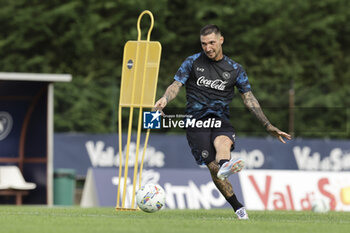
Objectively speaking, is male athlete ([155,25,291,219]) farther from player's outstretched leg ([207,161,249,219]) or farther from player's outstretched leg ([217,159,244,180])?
player's outstretched leg ([217,159,244,180])

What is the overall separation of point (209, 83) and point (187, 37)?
20368 millimetres

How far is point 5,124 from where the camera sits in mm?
21141

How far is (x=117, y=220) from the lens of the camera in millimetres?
10875

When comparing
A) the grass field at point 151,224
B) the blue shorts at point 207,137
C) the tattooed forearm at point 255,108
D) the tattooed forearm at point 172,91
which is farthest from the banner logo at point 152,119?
the grass field at point 151,224

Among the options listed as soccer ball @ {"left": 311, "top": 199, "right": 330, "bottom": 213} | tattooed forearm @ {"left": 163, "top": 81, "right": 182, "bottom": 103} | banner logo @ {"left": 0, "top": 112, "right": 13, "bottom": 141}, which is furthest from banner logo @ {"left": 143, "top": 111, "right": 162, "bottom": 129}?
banner logo @ {"left": 0, "top": 112, "right": 13, "bottom": 141}

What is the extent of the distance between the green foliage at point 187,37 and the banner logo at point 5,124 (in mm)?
6216

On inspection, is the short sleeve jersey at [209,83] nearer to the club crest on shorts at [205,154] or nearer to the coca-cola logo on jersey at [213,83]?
the coca-cola logo on jersey at [213,83]

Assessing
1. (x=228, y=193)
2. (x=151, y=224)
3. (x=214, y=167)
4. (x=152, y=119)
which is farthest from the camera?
(x=152, y=119)

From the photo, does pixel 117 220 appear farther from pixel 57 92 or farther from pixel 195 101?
pixel 57 92

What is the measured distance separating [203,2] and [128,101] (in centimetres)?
Result: 1812

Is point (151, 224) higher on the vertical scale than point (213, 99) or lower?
lower

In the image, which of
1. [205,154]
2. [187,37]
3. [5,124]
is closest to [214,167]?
[205,154]

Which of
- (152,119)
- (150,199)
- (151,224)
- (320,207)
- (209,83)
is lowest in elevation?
(320,207)

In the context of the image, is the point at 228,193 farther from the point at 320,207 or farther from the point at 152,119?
the point at 320,207
